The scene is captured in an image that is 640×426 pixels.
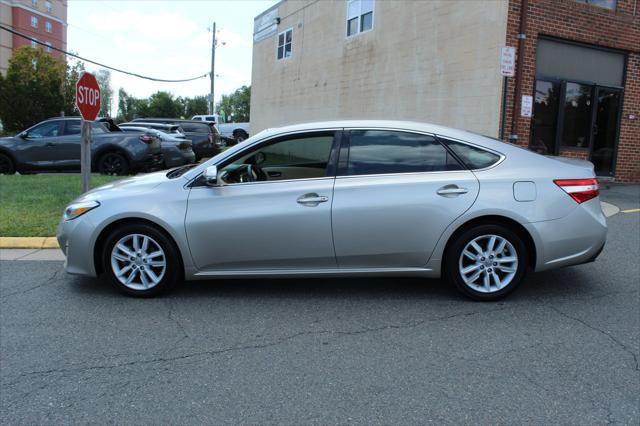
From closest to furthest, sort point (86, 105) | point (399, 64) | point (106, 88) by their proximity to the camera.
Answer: point (86, 105)
point (399, 64)
point (106, 88)

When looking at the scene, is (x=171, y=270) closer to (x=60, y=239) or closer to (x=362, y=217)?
(x=60, y=239)

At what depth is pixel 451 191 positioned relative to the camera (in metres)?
4.58

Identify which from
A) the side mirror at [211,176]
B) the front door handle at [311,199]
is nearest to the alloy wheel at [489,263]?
the front door handle at [311,199]

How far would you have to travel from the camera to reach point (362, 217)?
4.56m

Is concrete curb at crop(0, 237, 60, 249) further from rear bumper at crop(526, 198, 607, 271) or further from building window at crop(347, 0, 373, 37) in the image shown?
building window at crop(347, 0, 373, 37)

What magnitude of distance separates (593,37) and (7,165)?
1465 cm

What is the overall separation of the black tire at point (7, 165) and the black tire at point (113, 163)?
8.15 ft

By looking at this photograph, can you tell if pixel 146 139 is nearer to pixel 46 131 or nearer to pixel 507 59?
pixel 46 131

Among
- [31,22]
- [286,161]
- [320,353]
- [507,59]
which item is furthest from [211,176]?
[31,22]

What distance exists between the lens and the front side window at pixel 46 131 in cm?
1352

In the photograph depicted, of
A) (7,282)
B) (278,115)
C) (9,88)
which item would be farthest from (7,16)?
(7,282)

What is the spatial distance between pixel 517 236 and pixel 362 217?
134 centimetres

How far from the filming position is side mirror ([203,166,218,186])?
4.64 meters

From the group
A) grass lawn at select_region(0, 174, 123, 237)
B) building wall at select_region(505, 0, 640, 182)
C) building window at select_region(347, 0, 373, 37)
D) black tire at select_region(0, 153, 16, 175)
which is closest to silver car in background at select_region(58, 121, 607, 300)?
grass lawn at select_region(0, 174, 123, 237)
